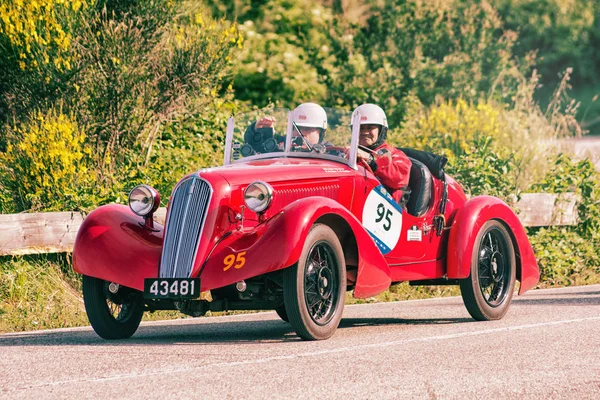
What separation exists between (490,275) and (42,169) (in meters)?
5.43

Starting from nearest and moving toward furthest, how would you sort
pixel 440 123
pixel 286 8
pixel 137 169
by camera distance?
pixel 137 169 → pixel 440 123 → pixel 286 8

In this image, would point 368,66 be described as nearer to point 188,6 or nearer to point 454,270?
point 188,6

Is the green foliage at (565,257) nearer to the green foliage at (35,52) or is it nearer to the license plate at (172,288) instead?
the green foliage at (35,52)

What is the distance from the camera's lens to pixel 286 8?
28750mm

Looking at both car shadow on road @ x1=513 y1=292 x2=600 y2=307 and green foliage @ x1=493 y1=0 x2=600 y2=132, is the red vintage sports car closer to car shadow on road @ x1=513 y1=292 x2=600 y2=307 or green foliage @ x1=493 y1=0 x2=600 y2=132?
car shadow on road @ x1=513 y1=292 x2=600 y2=307

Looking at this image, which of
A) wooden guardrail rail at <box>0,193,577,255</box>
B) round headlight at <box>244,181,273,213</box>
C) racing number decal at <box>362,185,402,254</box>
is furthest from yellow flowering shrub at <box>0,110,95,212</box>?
round headlight at <box>244,181,273,213</box>

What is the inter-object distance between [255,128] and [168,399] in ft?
14.7

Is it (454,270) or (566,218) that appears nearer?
(454,270)

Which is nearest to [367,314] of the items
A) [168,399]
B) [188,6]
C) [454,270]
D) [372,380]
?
[454,270]

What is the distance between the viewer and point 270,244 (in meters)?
8.24

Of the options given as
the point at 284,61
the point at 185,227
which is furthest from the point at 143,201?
the point at 284,61

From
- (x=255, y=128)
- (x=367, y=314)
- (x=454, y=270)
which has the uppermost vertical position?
(x=255, y=128)

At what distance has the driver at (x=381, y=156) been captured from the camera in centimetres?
995

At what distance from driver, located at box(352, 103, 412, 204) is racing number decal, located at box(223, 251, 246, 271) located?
2.05 metres
